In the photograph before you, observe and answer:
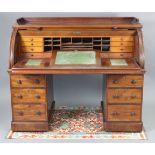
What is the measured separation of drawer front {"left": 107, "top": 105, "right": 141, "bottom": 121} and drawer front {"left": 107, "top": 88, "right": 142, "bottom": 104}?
0.23 feet

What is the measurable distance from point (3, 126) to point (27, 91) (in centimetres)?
65

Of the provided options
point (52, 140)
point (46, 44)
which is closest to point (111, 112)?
point (52, 140)

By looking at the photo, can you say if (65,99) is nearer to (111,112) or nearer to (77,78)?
(77,78)

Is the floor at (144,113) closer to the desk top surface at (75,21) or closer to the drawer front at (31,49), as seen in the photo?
the drawer front at (31,49)

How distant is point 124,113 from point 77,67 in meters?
0.85

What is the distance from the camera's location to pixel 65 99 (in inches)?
273

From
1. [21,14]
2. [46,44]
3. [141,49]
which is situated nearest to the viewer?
[141,49]

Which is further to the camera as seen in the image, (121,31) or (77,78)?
(77,78)

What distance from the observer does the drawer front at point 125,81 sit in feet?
18.0

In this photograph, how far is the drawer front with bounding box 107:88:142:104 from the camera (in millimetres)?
5559

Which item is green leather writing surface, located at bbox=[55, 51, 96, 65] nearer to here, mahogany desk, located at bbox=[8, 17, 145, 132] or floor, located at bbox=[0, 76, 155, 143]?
mahogany desk, located at bbox=[8, 17, 145, 132]

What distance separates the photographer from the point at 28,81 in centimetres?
555

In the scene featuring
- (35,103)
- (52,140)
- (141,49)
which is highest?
(141,49)

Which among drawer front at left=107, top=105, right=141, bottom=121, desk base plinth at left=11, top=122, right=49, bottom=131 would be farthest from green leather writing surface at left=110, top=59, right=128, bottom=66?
desk base plinth at left=11, top=122, right=49, bottom=131
